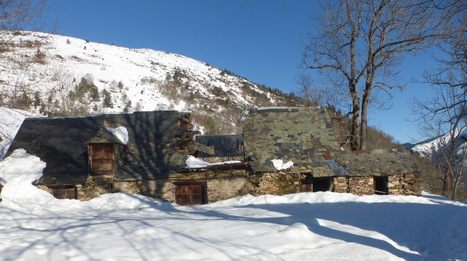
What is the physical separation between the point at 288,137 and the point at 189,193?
19.5ft

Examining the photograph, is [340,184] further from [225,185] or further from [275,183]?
[225,185]

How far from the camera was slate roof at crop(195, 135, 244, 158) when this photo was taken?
26188 mm

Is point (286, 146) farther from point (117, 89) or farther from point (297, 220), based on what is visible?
point (117, 89)

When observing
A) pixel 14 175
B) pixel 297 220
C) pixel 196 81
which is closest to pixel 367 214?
pixel 297 220

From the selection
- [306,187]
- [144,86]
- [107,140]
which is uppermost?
[144,86]

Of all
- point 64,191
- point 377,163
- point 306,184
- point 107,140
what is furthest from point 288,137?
point 64,191

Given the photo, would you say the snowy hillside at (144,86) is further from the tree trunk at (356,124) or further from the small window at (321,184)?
the small window at (321,184)

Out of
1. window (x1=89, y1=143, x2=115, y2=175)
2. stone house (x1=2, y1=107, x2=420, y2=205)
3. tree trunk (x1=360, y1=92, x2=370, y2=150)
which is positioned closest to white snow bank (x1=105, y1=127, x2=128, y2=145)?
A: stone house (x1=2, y1=107, x2=420, y2=205)

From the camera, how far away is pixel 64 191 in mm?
12523

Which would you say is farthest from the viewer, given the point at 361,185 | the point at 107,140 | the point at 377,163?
the point at 377,163

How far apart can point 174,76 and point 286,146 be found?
117m

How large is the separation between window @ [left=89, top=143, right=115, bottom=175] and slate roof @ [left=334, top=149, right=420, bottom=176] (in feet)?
36.3

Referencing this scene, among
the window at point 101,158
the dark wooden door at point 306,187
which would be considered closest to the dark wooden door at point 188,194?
the window at point 101,158

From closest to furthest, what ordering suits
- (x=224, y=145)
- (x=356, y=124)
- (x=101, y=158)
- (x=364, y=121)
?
(x=101, y=158) → (x=364, y=121) → (x=356, y=124) → (x=224, y=145)
